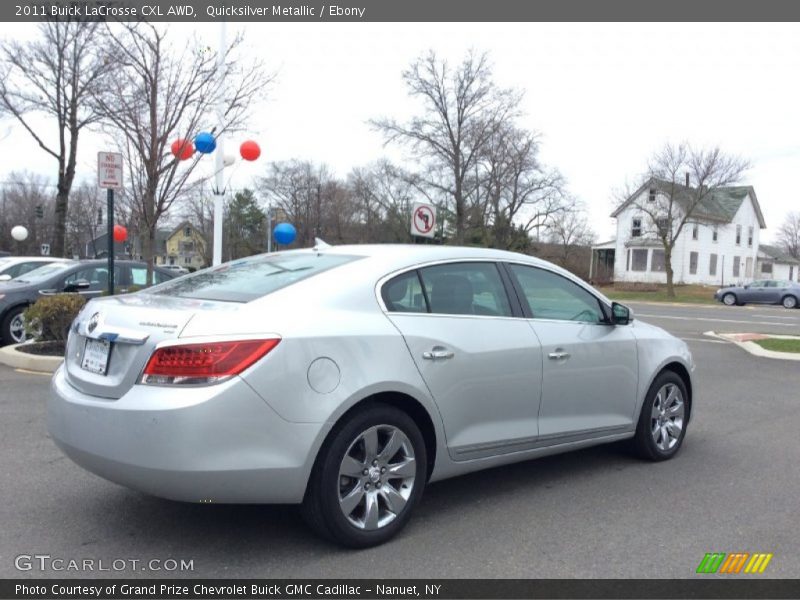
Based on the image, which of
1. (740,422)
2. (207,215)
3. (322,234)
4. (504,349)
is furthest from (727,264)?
(504,349)

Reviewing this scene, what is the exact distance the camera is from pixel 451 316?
4.45m

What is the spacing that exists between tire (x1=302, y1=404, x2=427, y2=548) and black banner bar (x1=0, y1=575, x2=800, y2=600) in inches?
13.4

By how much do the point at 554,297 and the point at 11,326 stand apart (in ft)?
30.0

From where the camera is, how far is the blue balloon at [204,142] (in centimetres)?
1325

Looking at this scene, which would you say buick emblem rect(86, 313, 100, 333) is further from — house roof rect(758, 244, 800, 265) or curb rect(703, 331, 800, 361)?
house roof rect(758, 244, 800, 265)

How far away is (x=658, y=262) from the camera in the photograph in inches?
2044

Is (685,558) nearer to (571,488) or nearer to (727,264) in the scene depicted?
(571,488)

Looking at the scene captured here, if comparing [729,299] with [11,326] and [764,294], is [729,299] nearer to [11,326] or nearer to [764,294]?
[764,294]

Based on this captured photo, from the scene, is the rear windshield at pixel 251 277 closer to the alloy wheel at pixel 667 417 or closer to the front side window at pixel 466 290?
the front side window at pixel 466 290

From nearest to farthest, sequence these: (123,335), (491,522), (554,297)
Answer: (123,335) → (491,522) → (554,297)

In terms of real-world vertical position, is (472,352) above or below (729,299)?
above

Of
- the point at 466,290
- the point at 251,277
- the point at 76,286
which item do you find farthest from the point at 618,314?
the point at 76,286

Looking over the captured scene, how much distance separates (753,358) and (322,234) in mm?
61215

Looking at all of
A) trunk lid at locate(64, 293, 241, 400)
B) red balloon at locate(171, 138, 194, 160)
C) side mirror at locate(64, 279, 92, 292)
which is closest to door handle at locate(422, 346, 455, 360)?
trunk lid at locate(64, 293, 241, 400)
